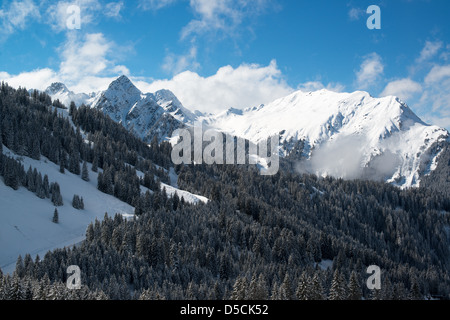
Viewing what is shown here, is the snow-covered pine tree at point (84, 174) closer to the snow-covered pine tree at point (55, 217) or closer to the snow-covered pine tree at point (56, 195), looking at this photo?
the snow-covered pine tree at point (56, 195)

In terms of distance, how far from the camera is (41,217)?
85438 millimetres

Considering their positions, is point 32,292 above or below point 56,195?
below

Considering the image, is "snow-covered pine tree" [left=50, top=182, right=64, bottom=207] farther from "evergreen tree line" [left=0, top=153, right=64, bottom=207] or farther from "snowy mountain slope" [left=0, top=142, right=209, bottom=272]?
"snowy mountain slope" [left=0, top=142, right=209, bottom=272]

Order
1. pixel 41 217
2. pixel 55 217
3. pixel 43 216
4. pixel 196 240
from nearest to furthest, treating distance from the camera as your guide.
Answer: pixel 41 217
pixel 196 240
pixel 43 216
pixel 55 217

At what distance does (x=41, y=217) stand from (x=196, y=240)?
130ft

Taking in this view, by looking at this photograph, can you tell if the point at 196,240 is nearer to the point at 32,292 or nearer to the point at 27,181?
the point at 32,292

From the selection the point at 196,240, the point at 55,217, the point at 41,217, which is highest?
the point at 55,217

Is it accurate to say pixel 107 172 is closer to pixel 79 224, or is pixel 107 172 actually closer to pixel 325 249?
pixel 79 224

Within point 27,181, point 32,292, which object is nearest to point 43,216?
point 27,181

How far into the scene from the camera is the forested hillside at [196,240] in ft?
190

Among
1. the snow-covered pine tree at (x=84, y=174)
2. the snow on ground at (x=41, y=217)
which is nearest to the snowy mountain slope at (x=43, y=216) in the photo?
the snow on ground at (x=41, y=217)

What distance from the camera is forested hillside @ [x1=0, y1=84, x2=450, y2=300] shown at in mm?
58031

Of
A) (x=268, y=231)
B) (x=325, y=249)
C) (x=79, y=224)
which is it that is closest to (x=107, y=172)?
(x=79, y=224)
